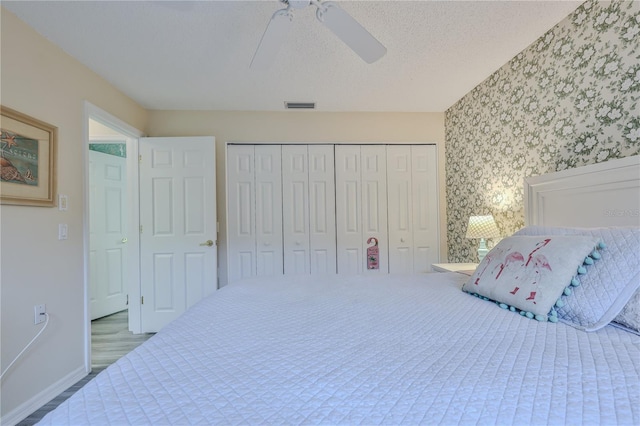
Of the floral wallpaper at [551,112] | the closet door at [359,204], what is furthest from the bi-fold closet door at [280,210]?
the floral wallpaper at [551,112]

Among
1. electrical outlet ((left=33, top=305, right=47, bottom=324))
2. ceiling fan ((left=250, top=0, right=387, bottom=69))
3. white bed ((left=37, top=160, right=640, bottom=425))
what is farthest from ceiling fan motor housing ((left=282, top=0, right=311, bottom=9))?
electrical outlet ((left=33, top=305, right=47, bottom=324))

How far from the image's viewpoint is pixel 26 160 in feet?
5.68

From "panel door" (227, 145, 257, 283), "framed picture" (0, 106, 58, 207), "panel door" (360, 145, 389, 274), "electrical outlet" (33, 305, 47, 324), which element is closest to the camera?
"framed picture" (0, 106, 58, 207)

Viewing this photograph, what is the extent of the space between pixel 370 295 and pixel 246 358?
80 centimetres

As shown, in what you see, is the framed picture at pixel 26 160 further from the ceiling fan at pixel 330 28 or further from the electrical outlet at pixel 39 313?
the ceiling fan at pixel 330 28

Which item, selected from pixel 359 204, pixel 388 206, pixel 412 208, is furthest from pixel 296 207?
pixel 412 208

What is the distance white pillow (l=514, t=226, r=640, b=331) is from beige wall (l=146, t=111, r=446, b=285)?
2.27m

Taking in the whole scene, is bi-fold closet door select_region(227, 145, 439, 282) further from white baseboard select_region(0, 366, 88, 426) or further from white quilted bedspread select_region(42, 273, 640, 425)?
white quilted bedspread select_region(42, 273, 640, 425)

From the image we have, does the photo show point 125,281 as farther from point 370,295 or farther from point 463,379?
point 463,379

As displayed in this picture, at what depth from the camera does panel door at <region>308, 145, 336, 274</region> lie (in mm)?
3234

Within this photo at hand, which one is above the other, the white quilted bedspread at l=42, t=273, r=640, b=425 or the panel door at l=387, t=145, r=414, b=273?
the panel door at l=387, t=145, r=414, b=273

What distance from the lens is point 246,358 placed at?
794mm

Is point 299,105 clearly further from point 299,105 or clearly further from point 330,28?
point 330,28

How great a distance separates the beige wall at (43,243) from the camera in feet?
5.35
